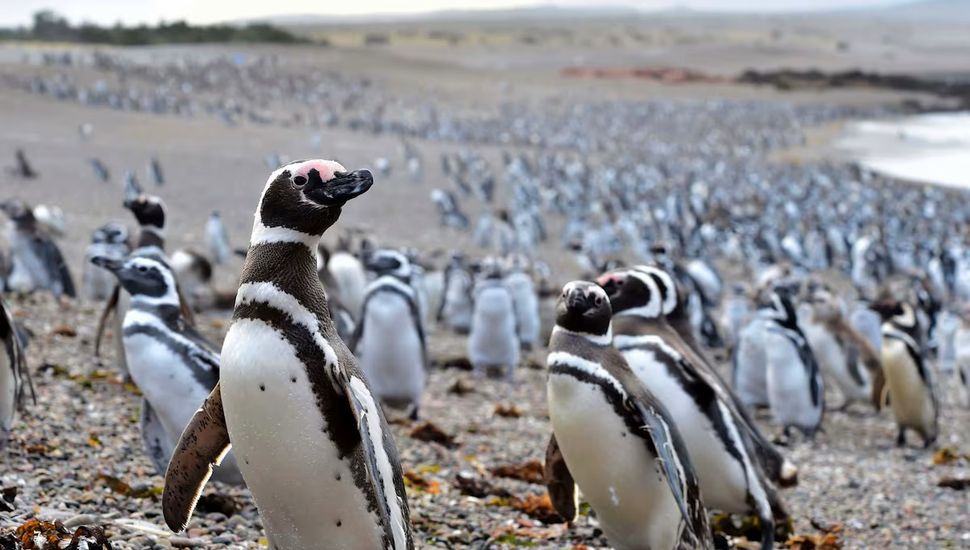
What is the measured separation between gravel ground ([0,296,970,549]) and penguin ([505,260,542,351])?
204 cm

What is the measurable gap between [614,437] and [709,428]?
72cm

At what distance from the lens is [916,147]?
129 feet

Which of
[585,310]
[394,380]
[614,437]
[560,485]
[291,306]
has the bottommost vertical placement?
[394,380]

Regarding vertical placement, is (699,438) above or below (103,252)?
above

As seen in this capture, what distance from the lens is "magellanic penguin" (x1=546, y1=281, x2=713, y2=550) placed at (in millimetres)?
3656

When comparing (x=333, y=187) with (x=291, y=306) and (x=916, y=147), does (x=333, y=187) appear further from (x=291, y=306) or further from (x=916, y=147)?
(x=916, y=147)

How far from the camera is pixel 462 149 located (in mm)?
33812

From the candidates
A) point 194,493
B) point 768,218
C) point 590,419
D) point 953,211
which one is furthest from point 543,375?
point 953,211

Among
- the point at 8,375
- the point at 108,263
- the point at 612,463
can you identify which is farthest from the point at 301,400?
the point at 108,263

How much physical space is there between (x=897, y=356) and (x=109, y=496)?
6.13 m

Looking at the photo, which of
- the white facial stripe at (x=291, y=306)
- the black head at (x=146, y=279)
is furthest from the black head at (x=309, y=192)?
the black head at (x=146, y=279)

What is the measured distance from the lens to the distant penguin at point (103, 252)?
9086mm

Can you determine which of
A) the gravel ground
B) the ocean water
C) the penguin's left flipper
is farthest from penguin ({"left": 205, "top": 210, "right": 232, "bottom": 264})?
the ocean water

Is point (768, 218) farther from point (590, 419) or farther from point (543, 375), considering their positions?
point (590, 419)
